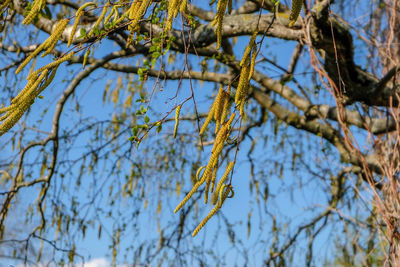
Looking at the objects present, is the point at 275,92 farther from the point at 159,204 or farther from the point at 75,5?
the point at 75,5

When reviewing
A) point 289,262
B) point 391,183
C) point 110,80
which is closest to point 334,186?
point 289,262

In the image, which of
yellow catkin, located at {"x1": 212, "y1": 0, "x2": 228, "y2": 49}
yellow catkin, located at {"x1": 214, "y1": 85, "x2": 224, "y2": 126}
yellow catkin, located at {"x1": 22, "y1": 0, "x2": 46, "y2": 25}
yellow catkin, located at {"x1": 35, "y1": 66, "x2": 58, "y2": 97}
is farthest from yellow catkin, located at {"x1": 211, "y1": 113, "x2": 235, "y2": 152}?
yellow catkin, located at {"x1": 22, "y1": 0, "x2": 46, "y2": 25}

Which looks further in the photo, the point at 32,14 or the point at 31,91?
the point at 32,14

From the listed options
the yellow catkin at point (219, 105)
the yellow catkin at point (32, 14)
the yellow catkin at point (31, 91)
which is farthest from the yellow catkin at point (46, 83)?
the yellow catkin at point (219, 105)

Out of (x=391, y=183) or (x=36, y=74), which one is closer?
(x=36, y=74)

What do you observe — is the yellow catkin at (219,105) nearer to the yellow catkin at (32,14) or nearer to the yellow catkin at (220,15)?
the yellow catkin at (220,15)

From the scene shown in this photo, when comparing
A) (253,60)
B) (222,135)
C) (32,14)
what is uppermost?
(32,14)

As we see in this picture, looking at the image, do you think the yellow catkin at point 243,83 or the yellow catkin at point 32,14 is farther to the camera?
the yellow catkin at point 32,14

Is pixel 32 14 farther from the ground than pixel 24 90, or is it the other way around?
pixel 32 14

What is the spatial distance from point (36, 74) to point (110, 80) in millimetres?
2707

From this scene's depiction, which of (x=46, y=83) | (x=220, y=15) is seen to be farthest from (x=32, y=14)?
(x=220, y=15)

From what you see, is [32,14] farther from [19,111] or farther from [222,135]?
[222,135]

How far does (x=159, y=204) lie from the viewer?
3395mm

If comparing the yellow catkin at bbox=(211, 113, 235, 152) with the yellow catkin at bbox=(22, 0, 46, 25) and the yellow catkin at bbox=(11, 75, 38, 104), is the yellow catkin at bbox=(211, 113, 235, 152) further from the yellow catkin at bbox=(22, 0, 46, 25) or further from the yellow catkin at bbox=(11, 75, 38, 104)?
the yellow catkin at bbox=(22, 0, 46, 25)
